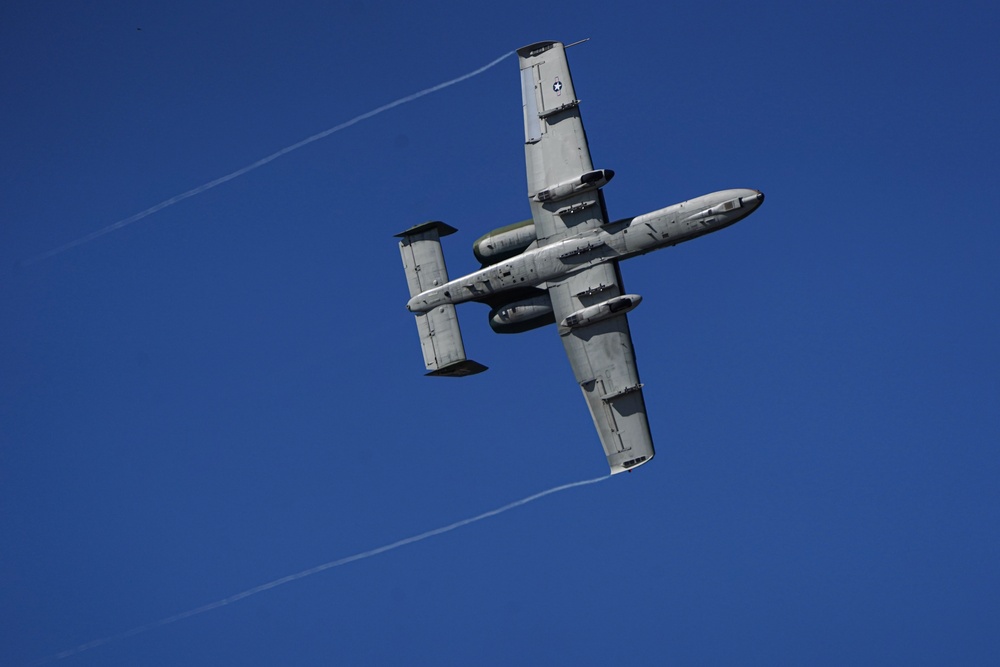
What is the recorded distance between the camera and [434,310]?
54188 millimetres

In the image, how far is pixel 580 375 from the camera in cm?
5366

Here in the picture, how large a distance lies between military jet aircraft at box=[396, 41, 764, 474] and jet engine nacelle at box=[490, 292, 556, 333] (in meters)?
0.04

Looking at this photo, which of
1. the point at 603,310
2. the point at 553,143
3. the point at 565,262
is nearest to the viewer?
the point at 603,310

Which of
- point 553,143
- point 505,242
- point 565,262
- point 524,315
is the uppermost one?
point 553,143

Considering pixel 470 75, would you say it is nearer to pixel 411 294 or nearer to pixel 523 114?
pixel 523 114

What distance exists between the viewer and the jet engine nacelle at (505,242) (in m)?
53.4

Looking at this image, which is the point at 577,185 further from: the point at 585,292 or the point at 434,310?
the point at 434,310

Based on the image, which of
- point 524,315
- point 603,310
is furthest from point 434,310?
point 603,310

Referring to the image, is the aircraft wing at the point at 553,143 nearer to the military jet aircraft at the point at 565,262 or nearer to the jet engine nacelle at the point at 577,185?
the military jet aircraft at the point at 565,262

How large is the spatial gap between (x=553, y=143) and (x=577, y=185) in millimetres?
2379

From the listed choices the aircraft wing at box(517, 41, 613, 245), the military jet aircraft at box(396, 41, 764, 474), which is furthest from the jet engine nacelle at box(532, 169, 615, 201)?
the aircraft wing at box(517, 41, 613, 245)

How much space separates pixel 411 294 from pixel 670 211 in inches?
453

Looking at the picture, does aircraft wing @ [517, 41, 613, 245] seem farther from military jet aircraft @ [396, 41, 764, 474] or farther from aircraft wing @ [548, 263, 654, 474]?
aircraft wing @ [548, 263, 654, 474]

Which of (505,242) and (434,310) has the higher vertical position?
(505,242)
